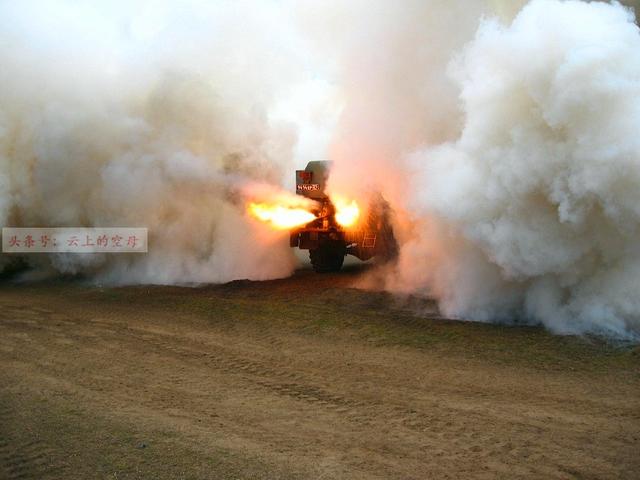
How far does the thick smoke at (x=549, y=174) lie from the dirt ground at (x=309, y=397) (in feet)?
2.83

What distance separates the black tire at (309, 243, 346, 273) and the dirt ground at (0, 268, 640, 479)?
413 cm

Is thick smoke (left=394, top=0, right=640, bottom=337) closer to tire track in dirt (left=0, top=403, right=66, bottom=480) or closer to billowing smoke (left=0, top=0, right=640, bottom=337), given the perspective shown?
billowing smoke (left=0, top=0, right=640, bottom=337)

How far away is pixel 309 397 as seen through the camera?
759 centimetres

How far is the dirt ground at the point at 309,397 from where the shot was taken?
573 centimetres

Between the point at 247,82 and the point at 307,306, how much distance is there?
9.97 metres

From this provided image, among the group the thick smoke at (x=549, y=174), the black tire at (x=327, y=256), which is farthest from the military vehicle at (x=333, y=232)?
the thick smoke at (x=549, y=174)

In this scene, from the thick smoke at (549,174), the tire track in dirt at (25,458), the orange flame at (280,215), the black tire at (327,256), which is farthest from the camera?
the black tire at (327,256)

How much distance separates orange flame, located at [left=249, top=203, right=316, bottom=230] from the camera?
16.4m

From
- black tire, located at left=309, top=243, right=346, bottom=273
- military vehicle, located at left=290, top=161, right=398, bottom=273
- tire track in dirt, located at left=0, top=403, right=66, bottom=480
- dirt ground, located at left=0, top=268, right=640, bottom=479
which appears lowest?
tire track in dirt, located at left=0, top=403, right=66, bottom=480

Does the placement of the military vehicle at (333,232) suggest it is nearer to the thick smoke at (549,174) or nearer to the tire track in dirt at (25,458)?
the thick smoke at (549,174)

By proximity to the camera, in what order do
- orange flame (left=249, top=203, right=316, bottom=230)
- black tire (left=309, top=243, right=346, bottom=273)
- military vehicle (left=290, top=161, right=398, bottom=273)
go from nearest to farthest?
military vehicle (left=290, top=161, right=398, bottom=273)
orange flame (left=249, top=203, right=316, bottom=230)
black tire (left=309, top=243, right=346, bottom=273)

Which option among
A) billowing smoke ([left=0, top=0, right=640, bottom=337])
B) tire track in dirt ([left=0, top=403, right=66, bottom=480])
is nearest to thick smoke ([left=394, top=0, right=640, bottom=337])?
billowing smoke ([left=0, top=0, right=640, bottom=337])

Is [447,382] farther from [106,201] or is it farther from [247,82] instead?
[247,82]

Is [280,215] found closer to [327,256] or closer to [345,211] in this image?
[327,256]
